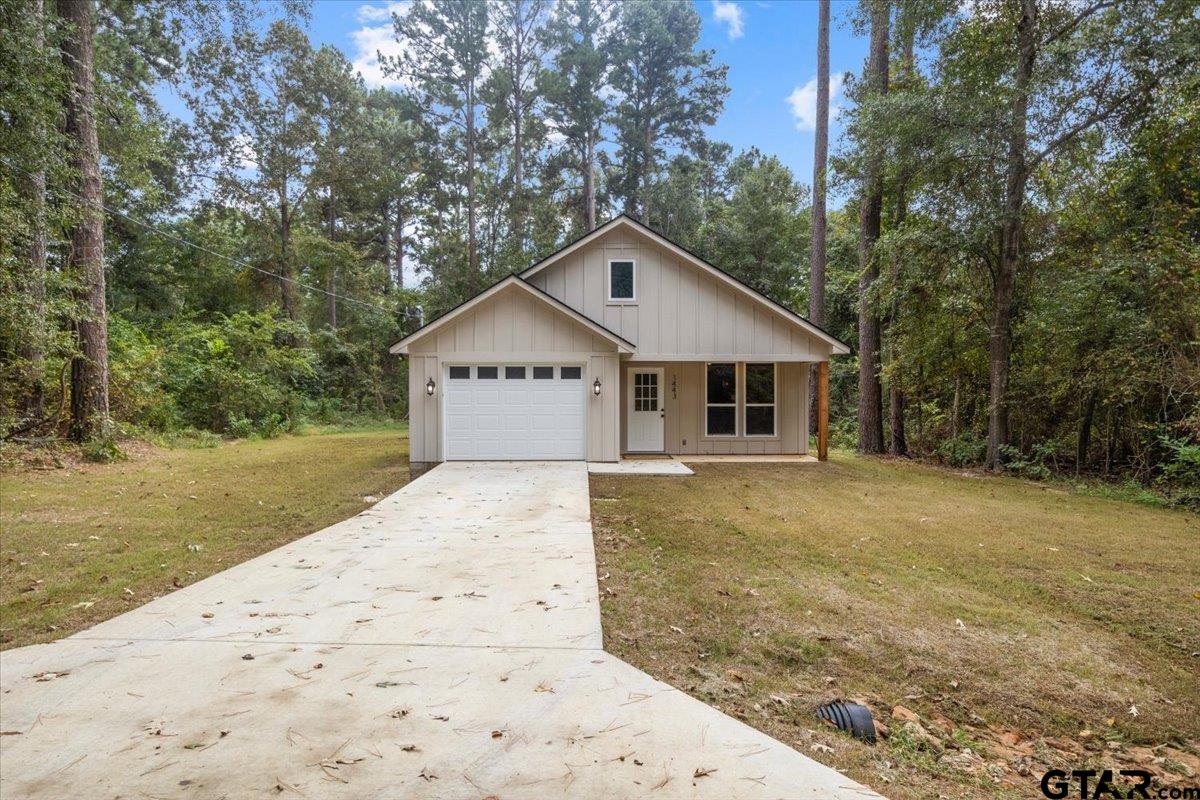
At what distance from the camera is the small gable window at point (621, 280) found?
12.9 m

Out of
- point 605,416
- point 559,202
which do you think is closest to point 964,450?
point 605,416

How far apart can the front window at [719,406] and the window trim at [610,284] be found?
2.39 metres

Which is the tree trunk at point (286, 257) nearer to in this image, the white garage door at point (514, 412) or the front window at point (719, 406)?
the white garage door at point (514, 412)

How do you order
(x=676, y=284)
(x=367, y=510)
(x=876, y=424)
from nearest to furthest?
(x=367, y=510) → (x=676, y=284) → (x=876, y=424)

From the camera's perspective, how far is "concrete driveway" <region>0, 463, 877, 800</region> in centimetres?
216

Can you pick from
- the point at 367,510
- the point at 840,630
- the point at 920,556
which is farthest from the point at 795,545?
the point at 367,510

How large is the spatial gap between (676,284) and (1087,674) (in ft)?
34.0

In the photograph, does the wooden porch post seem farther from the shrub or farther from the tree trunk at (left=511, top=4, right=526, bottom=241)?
the tree trunk at (left=511, top=4, right=526, bottom=241)

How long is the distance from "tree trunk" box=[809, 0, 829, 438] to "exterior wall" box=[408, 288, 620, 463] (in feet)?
23.6

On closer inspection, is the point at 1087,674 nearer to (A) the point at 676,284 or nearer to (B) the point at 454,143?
(A) the point at 676,284

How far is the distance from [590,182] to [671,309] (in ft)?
48.0

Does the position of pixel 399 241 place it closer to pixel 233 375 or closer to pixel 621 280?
pixel 233 375

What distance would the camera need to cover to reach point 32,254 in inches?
405

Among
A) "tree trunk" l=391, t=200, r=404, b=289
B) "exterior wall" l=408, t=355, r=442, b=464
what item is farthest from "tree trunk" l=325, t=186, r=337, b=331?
"exterior wall" l=408, t=355, r=442, b=464
